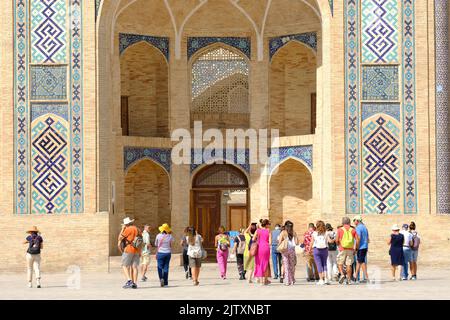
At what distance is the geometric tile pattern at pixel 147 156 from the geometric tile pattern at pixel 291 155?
8.07ft

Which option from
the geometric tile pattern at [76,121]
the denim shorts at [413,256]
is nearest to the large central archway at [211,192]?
A: the geometric tile pattern at [76,121]

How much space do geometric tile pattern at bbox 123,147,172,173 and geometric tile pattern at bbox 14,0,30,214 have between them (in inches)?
155

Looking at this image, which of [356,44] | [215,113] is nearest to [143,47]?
[215,113]

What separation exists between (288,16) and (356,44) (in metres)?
3.75

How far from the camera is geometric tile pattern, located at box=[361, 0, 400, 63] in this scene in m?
21.4

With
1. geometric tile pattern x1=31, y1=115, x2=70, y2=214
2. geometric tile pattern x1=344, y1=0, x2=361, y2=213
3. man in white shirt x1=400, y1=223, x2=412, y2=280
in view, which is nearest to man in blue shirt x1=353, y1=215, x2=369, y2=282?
man in white shirt x1=400, y1=223, x2=412, y2=280

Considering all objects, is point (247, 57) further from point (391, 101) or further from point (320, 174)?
point (391, 101)

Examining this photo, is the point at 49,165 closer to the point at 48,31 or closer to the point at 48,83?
the point at 48,83

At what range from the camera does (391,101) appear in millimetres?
21312

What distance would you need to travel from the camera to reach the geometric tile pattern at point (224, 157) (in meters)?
25.4

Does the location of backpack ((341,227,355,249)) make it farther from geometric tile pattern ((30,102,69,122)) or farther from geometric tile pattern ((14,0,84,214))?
geometric tile pattern ((30,102,69,122))

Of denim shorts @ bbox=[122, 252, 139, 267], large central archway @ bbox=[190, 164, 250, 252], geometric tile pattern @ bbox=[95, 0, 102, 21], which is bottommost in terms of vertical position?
denim shorts @ bbox=[122, 252, 139, 267]

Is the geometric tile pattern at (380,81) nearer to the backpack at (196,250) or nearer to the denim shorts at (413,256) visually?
the denim shorts at (413,256)

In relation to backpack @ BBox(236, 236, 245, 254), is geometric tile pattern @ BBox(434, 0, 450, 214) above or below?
above
